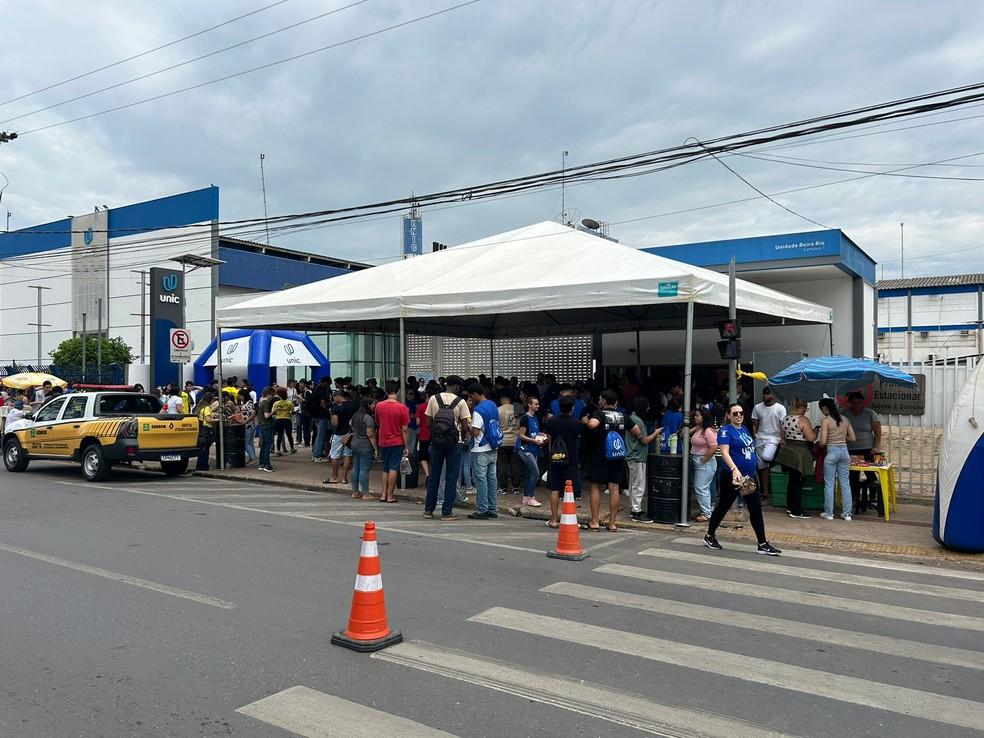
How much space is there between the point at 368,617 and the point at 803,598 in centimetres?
386

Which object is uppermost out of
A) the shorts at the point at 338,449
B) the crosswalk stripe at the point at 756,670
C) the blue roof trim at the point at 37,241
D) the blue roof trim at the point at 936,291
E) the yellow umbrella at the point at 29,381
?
the blue roof trim at the point at 37,241

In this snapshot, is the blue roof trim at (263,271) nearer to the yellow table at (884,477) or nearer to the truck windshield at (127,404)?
the truck windshield at (127,404)

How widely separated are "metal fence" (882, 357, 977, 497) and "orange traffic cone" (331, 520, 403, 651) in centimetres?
983

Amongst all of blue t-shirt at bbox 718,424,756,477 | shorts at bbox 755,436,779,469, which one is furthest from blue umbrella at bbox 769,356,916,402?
blue t-shirt at bbox 718,424,756,477

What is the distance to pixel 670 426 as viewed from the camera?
10523 millimetres

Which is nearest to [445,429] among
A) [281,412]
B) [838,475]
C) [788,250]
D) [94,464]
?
[838,475]

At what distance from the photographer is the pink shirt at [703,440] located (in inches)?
399

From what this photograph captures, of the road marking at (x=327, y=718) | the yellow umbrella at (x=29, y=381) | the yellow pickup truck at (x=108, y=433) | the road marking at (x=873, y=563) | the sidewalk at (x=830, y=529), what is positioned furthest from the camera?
the yellow umbrella at (x=29, y=381)

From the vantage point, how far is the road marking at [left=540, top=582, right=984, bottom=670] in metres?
5.08

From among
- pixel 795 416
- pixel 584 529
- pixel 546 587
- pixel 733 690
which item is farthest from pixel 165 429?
pixel 733 690

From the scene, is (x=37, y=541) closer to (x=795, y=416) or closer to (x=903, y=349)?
(x=795, y=416)

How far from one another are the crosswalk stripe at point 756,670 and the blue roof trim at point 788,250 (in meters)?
14.4

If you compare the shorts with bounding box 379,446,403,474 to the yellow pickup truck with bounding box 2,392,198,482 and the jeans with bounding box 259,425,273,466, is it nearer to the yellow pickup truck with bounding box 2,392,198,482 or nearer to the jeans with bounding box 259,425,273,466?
the jeans with bounding box 259,425,273,466

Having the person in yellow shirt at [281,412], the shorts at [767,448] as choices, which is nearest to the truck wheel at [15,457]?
the person in yellow shirt at [281,412]
